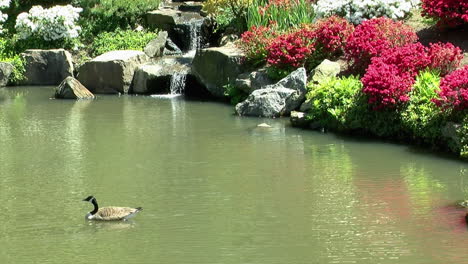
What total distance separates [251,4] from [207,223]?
44.1 ft

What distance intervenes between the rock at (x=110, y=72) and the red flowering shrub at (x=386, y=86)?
27.7 feet

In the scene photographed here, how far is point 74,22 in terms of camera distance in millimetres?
28156

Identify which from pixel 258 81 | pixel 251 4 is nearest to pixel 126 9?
pixel 251 4

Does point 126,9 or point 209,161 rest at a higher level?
point 126,9

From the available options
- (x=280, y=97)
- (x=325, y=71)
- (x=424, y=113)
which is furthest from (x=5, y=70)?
(x=424, y=113)

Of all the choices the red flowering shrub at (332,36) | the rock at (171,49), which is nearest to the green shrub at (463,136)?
the red flowering shrub at (332,36)

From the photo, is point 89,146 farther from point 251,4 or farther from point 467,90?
point 251,4

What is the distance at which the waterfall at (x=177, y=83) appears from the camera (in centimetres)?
2367

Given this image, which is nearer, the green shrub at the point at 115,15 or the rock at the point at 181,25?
the rock at the point at 181,25

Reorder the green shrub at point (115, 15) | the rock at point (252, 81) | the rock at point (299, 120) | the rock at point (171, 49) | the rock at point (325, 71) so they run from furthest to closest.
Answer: the green shrub at point (115, 15)
the rock at point (171, 49)
the rock at point (252, 81)
the rock at point (325, 71)
the rock at point (299, 120)

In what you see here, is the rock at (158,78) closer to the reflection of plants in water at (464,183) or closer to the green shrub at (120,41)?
the green shrub at (120,41)

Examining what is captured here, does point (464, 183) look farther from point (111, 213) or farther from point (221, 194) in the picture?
point (111, 213)

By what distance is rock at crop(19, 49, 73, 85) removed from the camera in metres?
25.7

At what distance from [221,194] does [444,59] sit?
276 inches
